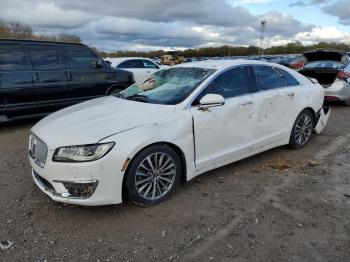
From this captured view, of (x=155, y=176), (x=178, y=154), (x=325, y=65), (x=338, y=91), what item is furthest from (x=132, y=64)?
(x=155, y=176)

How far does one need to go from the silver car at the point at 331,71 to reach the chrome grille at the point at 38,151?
313 inches

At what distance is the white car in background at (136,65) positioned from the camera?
12039 mm

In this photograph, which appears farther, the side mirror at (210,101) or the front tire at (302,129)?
the front tire at (302,129)

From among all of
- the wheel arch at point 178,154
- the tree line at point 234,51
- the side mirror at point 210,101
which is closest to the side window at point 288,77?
the side mirror at point 210,101

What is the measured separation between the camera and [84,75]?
25.9 ft

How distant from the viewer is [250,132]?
4602mm

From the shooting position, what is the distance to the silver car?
360 inches

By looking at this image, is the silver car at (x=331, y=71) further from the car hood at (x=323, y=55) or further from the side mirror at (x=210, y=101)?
the side mirror at (x=210, y=101)

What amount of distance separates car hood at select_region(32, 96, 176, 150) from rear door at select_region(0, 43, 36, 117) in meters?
3.08

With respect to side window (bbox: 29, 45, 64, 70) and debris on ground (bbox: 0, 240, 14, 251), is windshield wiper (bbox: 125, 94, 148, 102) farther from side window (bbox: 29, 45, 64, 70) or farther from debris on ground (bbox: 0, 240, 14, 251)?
side window (bbox: 29, 45, 64, 70)

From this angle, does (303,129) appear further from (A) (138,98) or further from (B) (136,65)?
(B) (136,65)

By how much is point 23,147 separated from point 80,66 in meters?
2.70

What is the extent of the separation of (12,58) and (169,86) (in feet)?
13.3

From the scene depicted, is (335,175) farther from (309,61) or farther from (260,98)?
(309,61)
